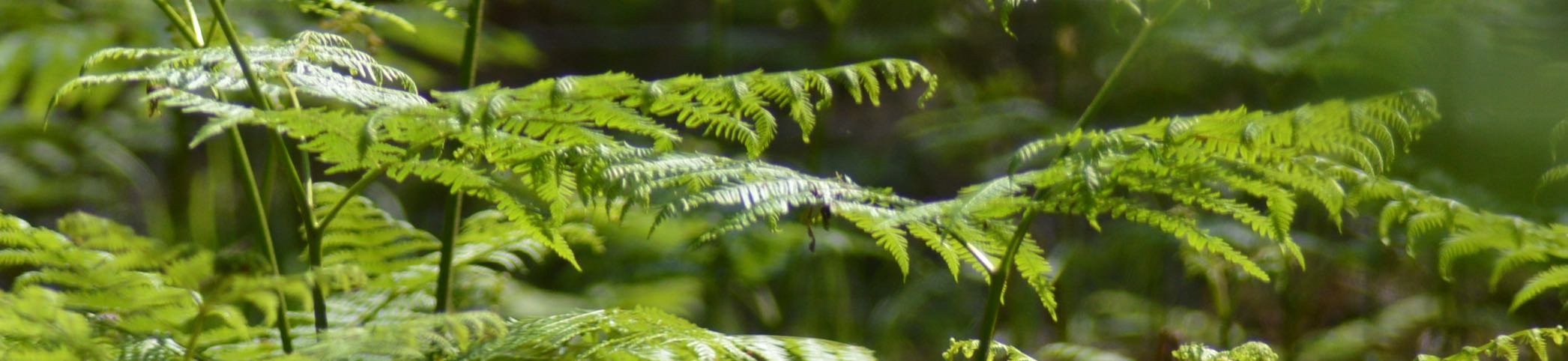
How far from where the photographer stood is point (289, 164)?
2.28ft

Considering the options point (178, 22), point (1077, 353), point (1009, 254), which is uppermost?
point (178, 22)

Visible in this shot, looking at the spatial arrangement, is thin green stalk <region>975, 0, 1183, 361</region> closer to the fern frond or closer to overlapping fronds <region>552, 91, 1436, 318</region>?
overlapping fronds <region>552, 91, 1436, 318</region>

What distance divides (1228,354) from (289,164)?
652mm

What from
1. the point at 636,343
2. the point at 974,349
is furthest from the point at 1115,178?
the point at 636,343

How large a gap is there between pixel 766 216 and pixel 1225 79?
1.92m

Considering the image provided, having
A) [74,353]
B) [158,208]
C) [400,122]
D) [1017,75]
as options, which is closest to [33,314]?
[74,353]

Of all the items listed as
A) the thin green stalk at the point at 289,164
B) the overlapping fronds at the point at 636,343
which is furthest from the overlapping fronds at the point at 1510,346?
the thin green stalk at the point at 289,164

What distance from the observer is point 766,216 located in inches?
25.0

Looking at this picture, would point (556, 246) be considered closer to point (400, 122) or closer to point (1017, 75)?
point (400, 122)

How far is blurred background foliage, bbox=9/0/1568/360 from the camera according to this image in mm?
1670

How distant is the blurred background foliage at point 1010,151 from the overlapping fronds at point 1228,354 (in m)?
0.24

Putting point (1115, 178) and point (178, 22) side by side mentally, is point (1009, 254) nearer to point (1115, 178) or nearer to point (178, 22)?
point (1115, 178)

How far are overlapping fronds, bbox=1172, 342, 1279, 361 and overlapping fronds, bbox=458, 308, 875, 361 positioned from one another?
218mm

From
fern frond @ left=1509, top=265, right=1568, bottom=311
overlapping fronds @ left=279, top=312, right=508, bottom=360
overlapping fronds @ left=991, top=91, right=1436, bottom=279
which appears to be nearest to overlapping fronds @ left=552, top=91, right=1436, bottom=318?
overlapping fronds @ left=991, top=91, right=1436, bottom=279
